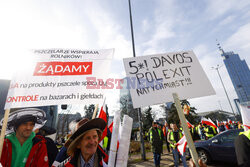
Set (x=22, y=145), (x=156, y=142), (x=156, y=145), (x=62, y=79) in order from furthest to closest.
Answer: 1. (x=156, y=142)
2. (x=156, y=145)
3. (x=62, y=79)
4. (x=22, y=145)

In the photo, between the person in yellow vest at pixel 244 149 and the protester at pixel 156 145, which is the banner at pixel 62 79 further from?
the protester at pixel 156 145

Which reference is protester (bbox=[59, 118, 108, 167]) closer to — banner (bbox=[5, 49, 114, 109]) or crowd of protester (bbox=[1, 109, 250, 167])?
crowd of protester (bbox=[1, 109, 250, 167])

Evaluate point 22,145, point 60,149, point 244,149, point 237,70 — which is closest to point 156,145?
point 244,149

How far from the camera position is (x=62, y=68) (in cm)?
283

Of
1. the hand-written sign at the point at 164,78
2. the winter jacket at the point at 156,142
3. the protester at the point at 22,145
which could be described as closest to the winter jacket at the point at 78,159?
the protester at the point at 22,145

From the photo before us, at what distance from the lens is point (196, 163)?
5.31ft

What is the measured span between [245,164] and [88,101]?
8.85 feet

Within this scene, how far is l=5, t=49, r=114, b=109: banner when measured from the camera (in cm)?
242

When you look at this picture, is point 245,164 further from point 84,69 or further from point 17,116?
point 17,116

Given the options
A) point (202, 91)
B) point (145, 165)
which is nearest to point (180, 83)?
point (202, 91)

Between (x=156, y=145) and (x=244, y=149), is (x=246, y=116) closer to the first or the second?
(x=244, y=149)

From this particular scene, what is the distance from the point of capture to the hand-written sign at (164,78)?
224 centimetres

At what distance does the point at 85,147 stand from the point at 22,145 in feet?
3.89

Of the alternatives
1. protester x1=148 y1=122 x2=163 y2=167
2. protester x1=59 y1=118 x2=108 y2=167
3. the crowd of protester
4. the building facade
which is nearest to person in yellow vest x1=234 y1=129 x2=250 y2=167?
the crowd of protester
